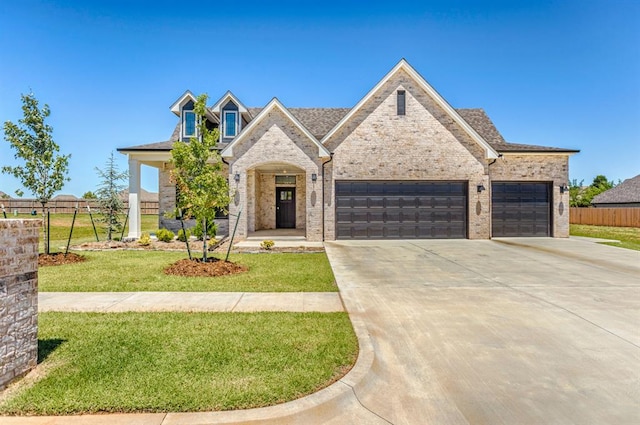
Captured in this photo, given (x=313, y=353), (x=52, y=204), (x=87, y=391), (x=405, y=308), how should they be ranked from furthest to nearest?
(x=52, y=204) → (x=405, y=308) → (x=313, y=353) → (x=87, y=391)

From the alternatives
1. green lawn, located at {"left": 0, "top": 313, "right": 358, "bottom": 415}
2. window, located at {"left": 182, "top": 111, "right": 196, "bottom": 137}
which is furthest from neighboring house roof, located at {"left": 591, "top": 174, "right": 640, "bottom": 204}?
green lawn, located at {"left": 0, "top": 313, "right": 358, "bottom": 415}

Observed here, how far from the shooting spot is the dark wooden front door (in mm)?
22047

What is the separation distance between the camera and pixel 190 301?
20.7 feet

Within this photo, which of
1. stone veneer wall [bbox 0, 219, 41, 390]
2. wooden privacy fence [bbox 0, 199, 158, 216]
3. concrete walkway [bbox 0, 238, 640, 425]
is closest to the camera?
concrete walkway [bbox 0, 238, 640, 425]

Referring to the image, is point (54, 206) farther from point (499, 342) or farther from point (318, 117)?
point (499, 342)

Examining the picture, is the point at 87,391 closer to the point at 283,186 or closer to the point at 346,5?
the point at 346,5

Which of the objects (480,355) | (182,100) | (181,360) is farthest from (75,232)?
(480,355)

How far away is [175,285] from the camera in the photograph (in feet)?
25.0

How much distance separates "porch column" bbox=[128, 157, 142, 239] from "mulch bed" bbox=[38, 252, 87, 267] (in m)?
5.78

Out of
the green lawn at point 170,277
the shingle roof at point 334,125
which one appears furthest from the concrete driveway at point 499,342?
the shingle roof at point 334,125

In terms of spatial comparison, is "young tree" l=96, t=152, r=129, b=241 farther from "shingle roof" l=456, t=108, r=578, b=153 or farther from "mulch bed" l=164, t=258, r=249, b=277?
"shingle roof" l=456, t=108, r=578, b=153

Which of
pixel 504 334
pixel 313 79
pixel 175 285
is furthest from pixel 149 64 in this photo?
pixel 504 334

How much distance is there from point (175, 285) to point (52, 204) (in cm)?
A: 4074

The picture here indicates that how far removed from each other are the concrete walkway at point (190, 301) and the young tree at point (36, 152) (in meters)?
5.77
